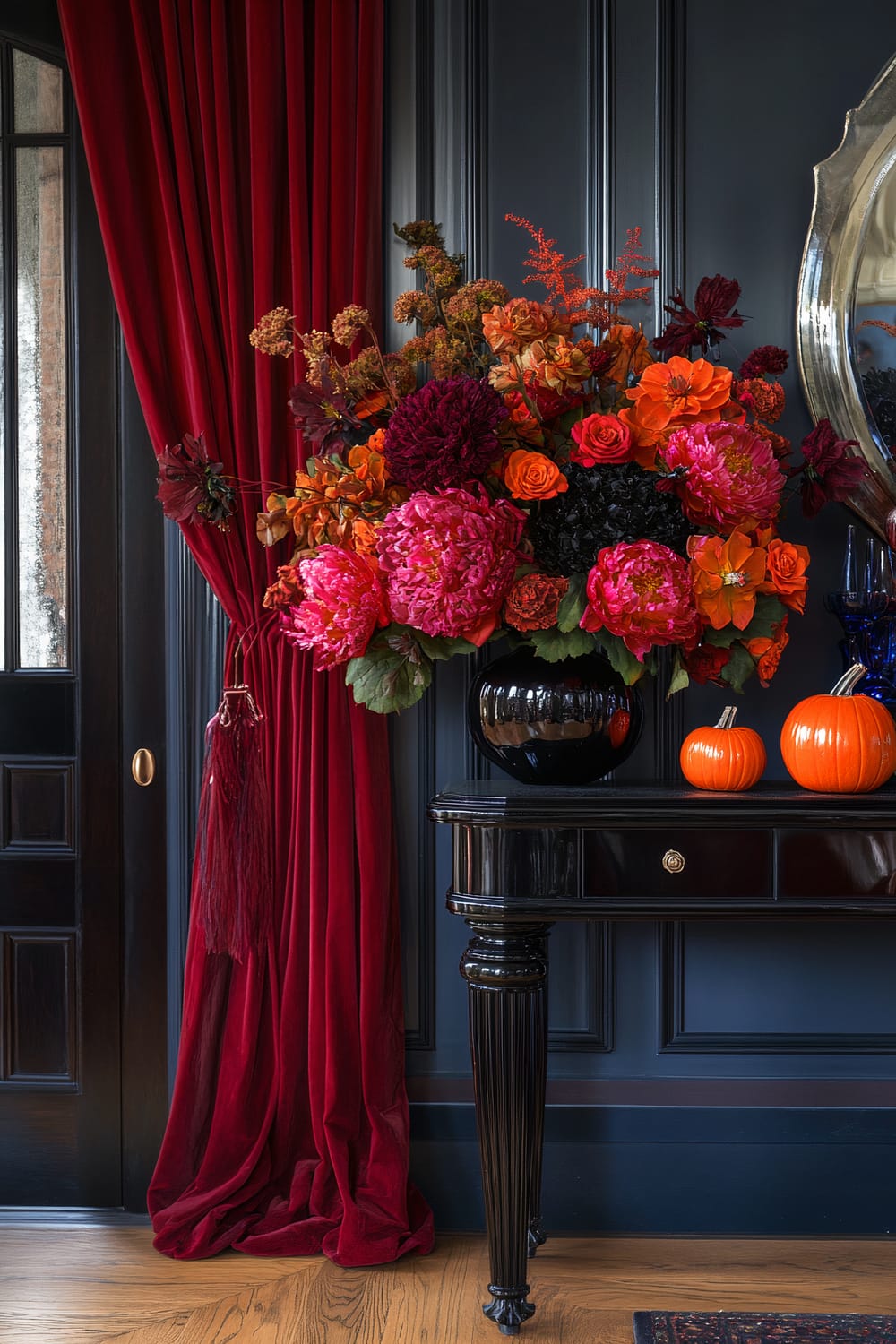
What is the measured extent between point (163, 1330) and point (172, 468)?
61.8 inches

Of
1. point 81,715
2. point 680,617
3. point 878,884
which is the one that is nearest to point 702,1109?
point 878,884

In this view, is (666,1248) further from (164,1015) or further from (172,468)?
(172,468)

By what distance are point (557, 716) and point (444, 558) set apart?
0.36 meters

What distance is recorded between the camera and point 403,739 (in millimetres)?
2246

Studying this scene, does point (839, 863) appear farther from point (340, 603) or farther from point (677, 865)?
point (340, 603)

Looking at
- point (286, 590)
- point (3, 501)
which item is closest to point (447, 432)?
point (286, 590)

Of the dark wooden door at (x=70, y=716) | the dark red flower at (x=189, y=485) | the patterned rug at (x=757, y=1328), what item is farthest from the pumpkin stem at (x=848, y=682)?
the dark wooden door at (x=70, y=716)

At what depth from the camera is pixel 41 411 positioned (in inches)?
91.0

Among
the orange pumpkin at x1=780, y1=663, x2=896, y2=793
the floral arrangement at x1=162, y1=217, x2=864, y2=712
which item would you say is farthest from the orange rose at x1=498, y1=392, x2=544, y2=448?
the orange pumpkin at x1=780, y1=663, x2=896, y2=793

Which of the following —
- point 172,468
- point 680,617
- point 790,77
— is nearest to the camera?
point 680,617

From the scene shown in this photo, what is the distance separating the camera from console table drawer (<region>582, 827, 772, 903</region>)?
1.74 meters

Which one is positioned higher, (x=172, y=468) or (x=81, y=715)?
(x=172, y=468)

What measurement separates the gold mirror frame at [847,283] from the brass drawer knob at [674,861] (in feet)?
2.99

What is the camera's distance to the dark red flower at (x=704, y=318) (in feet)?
6.28
